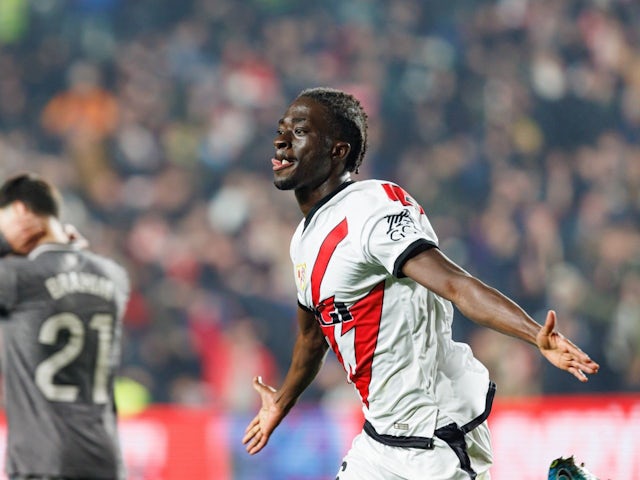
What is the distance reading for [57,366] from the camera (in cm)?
456

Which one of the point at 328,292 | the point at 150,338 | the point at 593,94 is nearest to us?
the point at 328,292

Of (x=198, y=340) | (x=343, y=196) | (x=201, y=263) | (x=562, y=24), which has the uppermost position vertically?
(x=562, y=24)

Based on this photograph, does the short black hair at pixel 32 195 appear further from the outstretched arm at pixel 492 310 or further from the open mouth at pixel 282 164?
the outstretched arm at pixel 492 310

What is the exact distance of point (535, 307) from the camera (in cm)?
962

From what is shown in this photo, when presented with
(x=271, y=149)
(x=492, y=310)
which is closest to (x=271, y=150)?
(x=271, y=149)

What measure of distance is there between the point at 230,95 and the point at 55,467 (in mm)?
7425

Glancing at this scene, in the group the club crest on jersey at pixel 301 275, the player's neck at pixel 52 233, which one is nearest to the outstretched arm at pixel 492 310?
the club crest on jersey at pixel 301 275

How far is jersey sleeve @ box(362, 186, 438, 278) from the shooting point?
323 cm

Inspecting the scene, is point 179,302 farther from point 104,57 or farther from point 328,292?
point 328,292

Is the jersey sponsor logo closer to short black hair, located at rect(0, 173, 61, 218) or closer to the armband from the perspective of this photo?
short black hair, located at rect(0, 173, 61, 218)

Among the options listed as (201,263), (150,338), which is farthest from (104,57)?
(150,338)

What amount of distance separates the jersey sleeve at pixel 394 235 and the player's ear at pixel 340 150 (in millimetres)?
321

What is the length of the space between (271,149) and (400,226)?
7756 millimetres

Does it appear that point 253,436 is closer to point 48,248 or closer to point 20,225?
point 48,248
